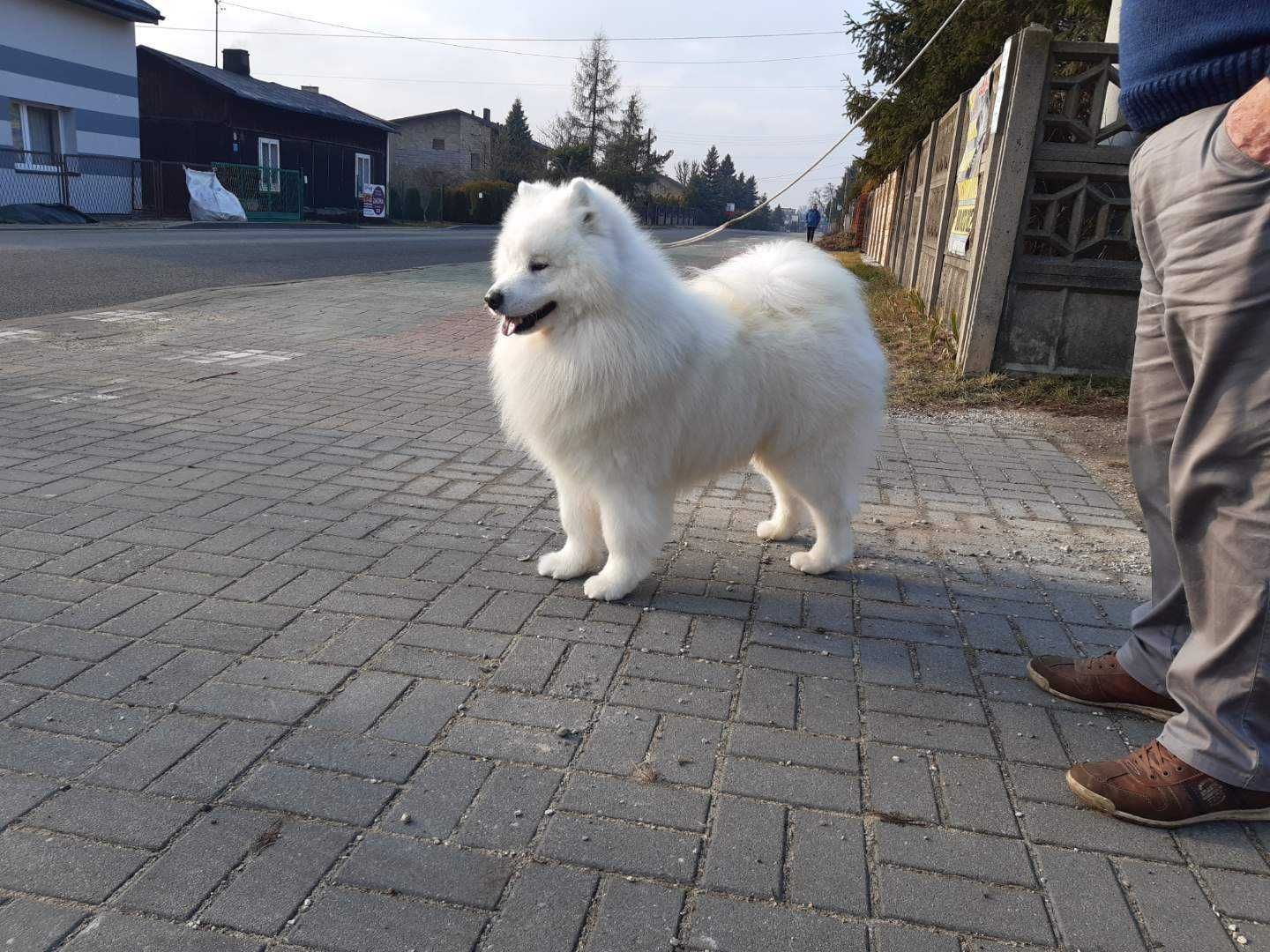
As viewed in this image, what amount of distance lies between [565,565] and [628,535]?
383mm

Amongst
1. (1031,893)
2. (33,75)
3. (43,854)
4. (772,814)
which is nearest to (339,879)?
(43,854)

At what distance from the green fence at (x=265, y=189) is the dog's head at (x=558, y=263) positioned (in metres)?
32.8

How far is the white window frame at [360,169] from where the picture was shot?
42.6 meters

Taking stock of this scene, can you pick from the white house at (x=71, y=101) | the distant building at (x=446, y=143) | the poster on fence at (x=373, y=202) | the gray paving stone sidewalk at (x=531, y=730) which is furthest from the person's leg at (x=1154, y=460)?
the distant building at (x=446, y=143)

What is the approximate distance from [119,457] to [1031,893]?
4.77 metres

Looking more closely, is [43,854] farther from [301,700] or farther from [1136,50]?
[1136,50]

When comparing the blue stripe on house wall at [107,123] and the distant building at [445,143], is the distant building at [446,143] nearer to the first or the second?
the distant building at [445,143]

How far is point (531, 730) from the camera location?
2.62 meters

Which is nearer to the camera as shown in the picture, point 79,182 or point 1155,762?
point 1155,762

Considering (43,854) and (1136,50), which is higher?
(1136,50)

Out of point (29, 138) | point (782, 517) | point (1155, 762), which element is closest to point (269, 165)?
point (29, 138)

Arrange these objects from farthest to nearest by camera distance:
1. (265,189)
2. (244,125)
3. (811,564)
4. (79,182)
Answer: (244,125), (265,189), (79,182), (811,564)

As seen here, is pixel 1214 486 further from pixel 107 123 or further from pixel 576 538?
pixel 107 123

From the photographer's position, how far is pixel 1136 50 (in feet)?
8.22
